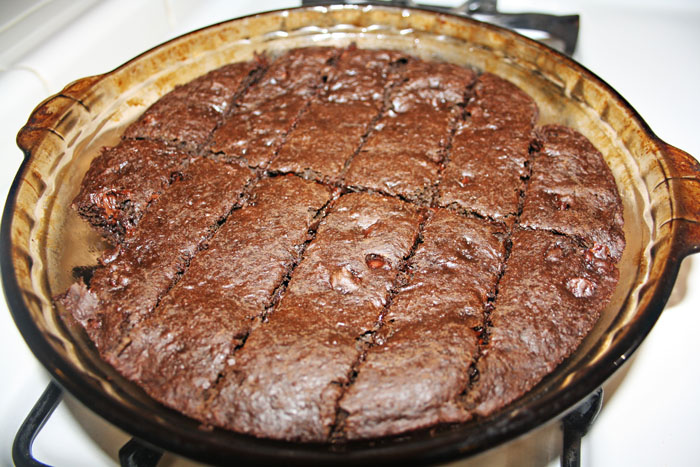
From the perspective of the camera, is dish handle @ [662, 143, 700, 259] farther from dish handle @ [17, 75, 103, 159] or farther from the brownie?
dish handle @ [17, 75, 103, 159]

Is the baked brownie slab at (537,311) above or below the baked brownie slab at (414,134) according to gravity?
below

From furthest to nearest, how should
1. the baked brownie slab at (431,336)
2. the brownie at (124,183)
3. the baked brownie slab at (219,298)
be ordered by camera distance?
1. the brownie at (124,183)
2. the baked brownie slab at (219,298)
3. the baked brownie slab at (431,336)

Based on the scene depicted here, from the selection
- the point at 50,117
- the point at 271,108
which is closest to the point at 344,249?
the point at 271,108

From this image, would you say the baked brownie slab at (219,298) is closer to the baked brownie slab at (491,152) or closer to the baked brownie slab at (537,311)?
the baked brownie slab at (491,152)

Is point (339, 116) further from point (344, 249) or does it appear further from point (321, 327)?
point (321, 327)

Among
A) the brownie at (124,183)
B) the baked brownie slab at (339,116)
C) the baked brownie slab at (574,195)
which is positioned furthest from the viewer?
the baked brownie slab at (339,116)

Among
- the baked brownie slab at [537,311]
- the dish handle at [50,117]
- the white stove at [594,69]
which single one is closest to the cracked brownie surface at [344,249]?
the baked brownie slab at [537,311]

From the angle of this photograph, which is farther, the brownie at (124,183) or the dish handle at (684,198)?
the brownie at (124,183)

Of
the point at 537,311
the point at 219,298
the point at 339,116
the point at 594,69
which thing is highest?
the point at 594,69

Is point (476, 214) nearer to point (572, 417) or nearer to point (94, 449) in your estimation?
point (572, 417)
